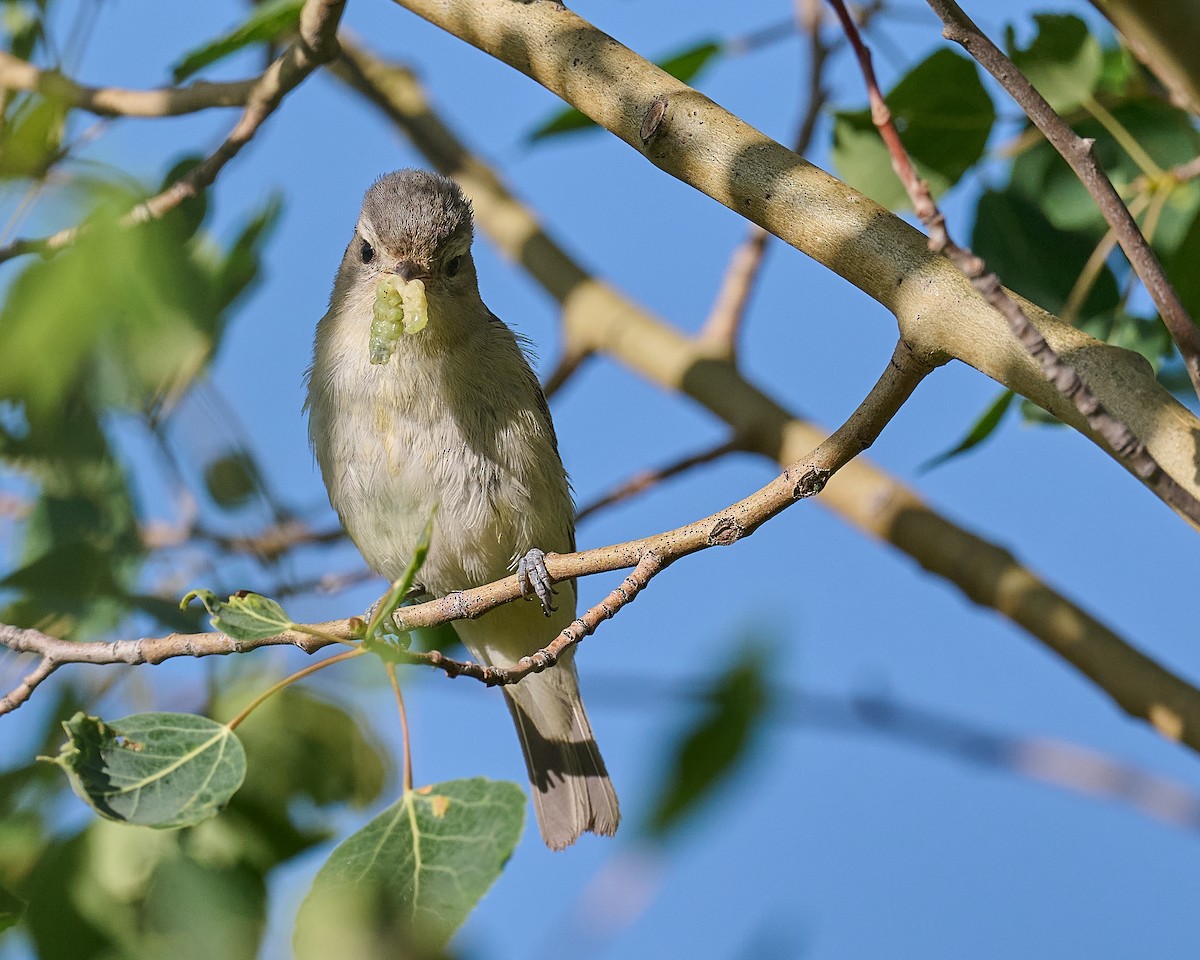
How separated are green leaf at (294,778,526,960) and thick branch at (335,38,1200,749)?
3.86ft

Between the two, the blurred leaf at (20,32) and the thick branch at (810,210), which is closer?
the thick branch at (810,210)

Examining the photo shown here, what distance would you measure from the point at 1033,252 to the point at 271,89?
1758 mm

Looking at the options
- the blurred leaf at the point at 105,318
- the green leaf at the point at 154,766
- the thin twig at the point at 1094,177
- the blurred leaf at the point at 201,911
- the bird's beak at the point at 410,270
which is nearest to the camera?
the blurred leaf at the point at 105,318

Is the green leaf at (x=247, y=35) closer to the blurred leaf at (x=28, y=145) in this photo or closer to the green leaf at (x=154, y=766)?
the blurred leaf at (x=28, y=145)

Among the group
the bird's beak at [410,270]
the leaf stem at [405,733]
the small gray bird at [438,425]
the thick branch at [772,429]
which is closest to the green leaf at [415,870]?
the leaf stem at [405,733]

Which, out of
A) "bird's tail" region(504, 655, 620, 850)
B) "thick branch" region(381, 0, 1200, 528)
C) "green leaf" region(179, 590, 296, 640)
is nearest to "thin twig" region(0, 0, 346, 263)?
"thick branch" region(381, 0, 1200, 528)

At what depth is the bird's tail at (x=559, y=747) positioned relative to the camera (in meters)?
3.76

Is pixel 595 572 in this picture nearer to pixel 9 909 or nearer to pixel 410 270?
pixel 9 909

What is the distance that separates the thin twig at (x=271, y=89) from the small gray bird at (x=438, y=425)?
619 mm

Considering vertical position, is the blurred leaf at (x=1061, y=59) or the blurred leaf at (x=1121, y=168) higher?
the blurred leaf at (x=1061, y=59)

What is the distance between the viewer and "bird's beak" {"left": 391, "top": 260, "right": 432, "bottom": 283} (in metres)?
3.28

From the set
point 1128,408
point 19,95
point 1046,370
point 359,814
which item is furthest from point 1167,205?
point 19,95

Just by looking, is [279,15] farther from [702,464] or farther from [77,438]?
[702,464]

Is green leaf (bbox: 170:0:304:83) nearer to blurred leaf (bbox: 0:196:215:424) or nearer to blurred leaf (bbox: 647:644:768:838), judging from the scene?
blurred leaf (bbox: 0:196:215:424)
